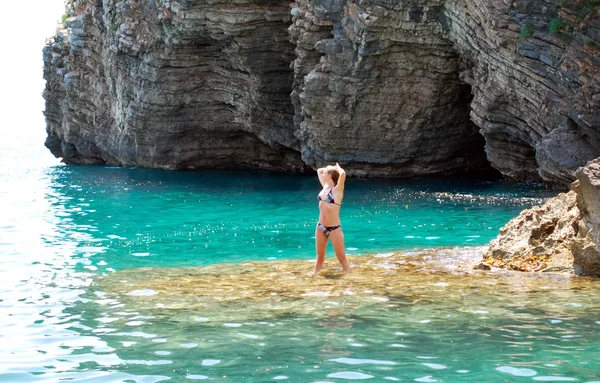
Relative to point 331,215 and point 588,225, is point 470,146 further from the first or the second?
point 588,225

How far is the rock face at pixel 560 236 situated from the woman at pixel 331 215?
7.22 ft

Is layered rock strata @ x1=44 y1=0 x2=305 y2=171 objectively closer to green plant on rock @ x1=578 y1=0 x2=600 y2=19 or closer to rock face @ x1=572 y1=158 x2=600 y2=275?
green plant on rock @ x1=578 y1=0 x2=600 y2=19

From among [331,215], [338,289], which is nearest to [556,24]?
[331,215]

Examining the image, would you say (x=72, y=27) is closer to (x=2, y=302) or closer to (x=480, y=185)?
(x=480, y=185)

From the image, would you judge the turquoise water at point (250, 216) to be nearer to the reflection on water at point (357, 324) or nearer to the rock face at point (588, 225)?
the reflection on water at point (357, 324)

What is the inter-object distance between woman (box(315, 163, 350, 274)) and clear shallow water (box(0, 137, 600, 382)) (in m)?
0.39

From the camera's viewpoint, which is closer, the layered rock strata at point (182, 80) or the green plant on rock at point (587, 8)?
the green plant on rock at point (587, 8)

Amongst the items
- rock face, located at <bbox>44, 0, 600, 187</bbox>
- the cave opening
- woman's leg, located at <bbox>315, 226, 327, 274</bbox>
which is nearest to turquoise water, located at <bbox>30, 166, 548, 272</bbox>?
rock face, located at <bbox>44, 0, 600, 187</bbox>

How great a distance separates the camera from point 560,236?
13.6m

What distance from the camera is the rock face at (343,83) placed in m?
23.9

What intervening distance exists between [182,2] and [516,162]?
45.2 ft

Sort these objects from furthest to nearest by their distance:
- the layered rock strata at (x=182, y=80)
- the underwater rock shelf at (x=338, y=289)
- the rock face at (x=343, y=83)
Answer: the layered rock strata at (x=182, y=80) → the rock face at (x=343, y=83) → the underwater rock shelf at (x=338, y=289)

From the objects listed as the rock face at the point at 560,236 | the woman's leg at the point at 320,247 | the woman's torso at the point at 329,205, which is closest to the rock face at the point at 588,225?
the rock face at the point at 560,236

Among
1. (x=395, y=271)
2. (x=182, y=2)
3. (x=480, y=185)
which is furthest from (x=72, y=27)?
(x=395, y=271)
